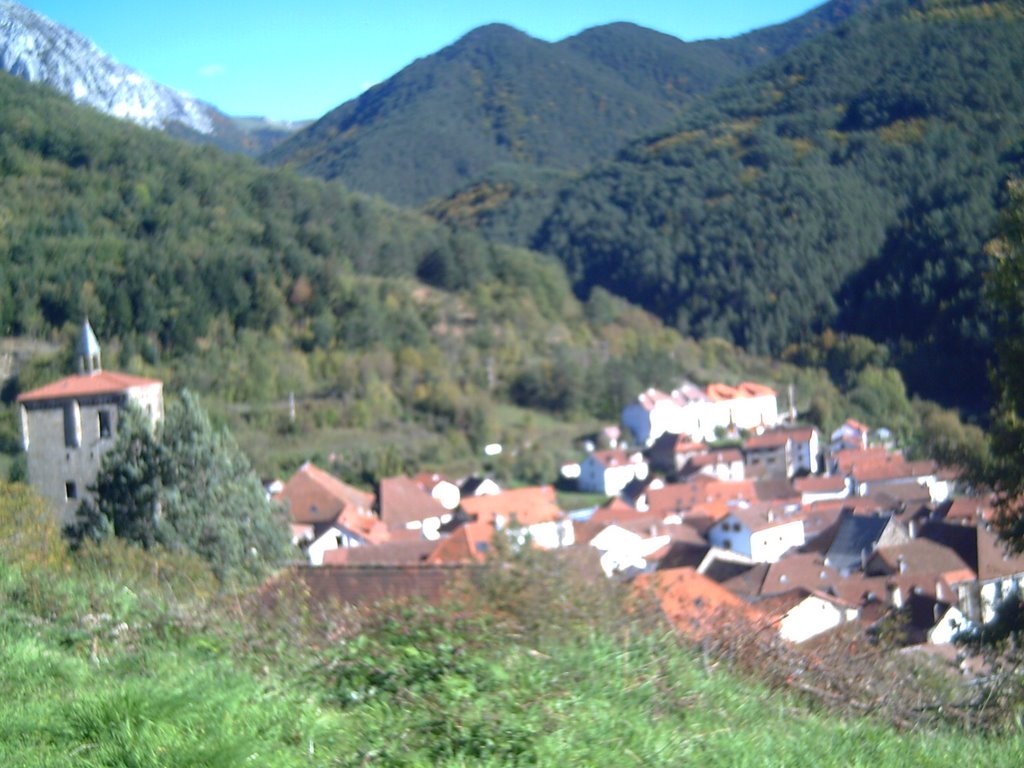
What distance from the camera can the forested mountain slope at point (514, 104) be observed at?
7125 cm

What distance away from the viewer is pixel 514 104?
269 ft

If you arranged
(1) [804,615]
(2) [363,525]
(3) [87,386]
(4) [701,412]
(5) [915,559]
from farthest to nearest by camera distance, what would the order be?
(4) [701,412] < (2) [363,525] < (3) [87,386] < (5) [915,559] < (1) [804,615]

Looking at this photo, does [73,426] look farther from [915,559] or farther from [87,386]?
[915,559]

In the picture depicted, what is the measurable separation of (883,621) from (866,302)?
31.7 meters

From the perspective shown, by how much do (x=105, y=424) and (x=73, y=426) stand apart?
37 cm

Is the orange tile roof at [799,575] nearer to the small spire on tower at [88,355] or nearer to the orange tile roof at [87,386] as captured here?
the orange tile roof at [87,386]

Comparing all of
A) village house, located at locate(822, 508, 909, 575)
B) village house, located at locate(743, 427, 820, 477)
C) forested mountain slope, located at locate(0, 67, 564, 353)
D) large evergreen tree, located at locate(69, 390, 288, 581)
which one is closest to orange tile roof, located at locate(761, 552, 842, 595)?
village house, located at locate(822, 508, 909, 575)

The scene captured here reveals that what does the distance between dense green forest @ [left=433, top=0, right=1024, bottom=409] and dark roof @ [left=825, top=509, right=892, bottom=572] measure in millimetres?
7122

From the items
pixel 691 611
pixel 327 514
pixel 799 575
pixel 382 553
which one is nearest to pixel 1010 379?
pixel 691 611

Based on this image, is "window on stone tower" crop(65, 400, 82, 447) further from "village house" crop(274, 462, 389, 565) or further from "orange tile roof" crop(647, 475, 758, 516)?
"orange tile roof" crop(647, 475, 758, 516)

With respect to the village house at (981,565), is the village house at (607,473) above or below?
below

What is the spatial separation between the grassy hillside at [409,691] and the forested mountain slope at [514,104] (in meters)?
63.5

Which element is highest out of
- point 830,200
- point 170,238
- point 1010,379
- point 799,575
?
point 830,200

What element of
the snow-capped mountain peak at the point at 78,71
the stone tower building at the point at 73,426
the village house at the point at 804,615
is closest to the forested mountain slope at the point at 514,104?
the snow-capped mountain peak at the point at 78,71
